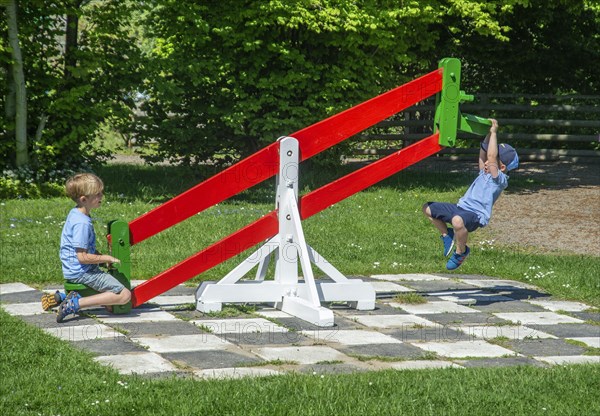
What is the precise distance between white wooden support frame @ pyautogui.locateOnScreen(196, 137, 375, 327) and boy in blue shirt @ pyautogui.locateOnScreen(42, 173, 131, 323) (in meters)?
0.73

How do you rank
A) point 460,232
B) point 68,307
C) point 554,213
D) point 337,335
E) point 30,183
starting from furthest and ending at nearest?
point 30,183
point 554,213
point 460,232
point 68,307
point 337,335

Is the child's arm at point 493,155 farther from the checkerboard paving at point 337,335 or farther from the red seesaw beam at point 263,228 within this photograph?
the checkerboard paving at point 337,335

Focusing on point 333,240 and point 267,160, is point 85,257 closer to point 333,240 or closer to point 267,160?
point 267,160

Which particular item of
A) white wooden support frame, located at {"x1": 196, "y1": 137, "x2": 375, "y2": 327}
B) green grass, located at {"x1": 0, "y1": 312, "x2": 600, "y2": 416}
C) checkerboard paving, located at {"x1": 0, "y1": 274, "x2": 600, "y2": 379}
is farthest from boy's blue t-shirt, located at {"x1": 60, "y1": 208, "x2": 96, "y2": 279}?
green grass, located at {"x1": 0, "y1": 312, "x2": 600, "y2": 416}

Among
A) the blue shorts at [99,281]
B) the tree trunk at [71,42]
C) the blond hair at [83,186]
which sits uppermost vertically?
the tree trunk at [71,42]

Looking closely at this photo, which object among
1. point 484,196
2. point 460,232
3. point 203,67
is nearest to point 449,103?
point 484,196

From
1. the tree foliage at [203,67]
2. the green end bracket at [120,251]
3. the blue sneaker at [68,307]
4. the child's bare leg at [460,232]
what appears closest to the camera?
the blue sneaker at [68,307]

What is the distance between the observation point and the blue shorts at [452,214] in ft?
27.1

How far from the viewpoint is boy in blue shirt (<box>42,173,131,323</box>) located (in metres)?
7.43

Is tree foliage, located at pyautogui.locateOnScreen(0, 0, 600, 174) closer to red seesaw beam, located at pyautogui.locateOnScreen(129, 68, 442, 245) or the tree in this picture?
the tree

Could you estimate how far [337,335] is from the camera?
7.08 metres

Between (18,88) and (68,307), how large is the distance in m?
9.54

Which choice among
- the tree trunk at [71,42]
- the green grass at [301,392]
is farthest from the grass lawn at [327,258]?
the tree trunk at [71,42]

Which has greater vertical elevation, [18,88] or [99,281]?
[18,88]
